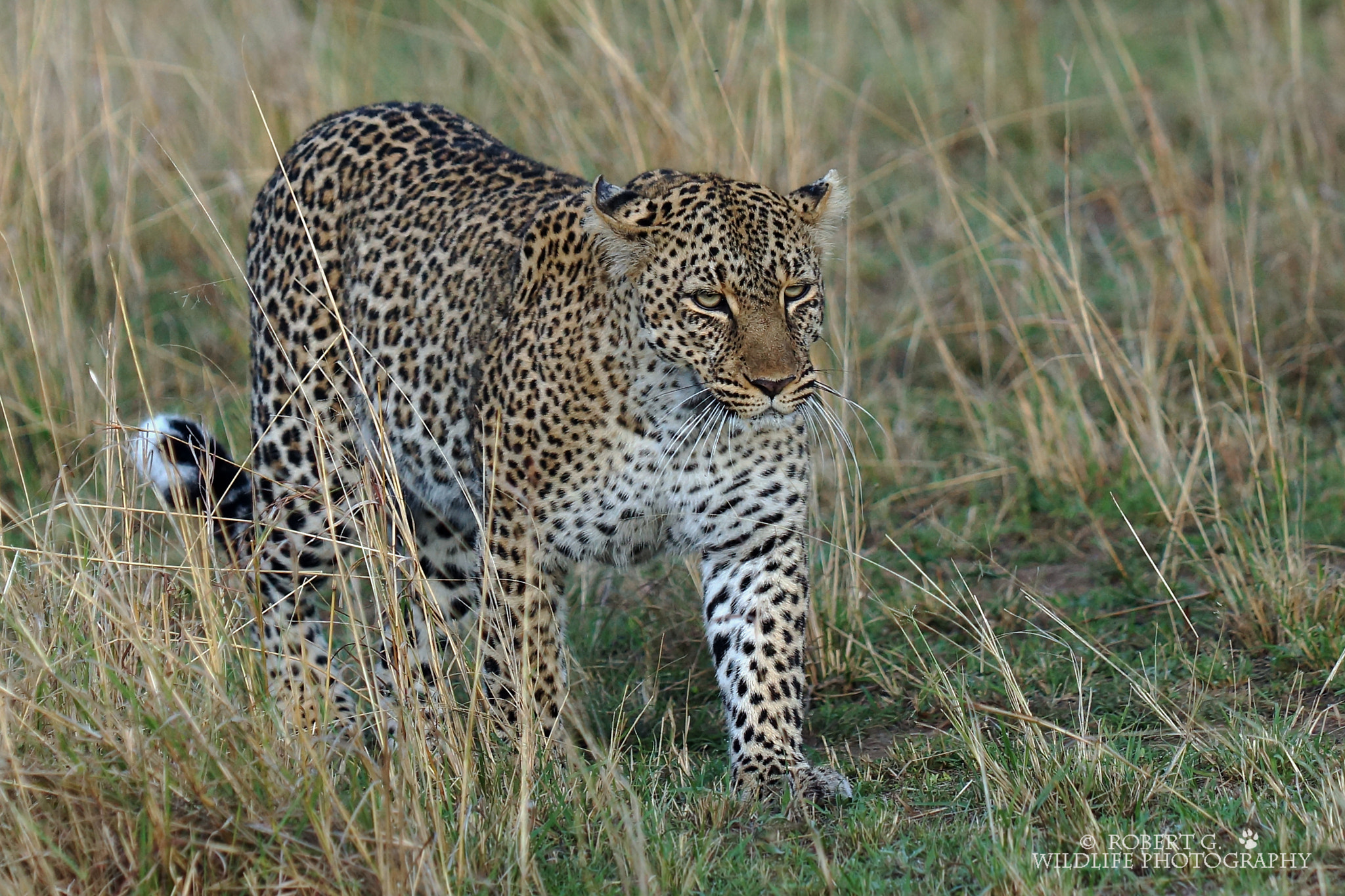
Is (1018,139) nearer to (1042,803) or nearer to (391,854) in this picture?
(1042,803)

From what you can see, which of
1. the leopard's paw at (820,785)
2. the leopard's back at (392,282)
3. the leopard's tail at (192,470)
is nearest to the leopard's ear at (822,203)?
the leopard's back at (392,282)

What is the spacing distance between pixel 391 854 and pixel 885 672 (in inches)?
88.0

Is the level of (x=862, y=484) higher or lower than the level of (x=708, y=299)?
lower

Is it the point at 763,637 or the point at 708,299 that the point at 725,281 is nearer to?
the point at 708,299

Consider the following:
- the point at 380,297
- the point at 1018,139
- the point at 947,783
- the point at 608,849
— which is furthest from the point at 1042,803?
the point at 1018,139

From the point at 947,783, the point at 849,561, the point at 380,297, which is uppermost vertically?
the point at 380,297

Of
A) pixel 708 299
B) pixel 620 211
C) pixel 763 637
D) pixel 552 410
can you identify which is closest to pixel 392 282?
pixel 552 410

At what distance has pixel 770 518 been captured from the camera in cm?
469

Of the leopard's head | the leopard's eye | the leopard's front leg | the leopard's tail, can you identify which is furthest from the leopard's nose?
the leopard's tail

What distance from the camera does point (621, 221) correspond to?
4.54 metres

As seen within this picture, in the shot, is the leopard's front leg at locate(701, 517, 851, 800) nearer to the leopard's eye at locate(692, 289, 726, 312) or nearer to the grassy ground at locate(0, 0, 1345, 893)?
the grassy ground at locate(0, 0, 1345, 893)

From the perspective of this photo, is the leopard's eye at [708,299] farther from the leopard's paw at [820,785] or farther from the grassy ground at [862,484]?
the leopard's paw at [820,785]

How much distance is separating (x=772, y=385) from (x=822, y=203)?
697 mm

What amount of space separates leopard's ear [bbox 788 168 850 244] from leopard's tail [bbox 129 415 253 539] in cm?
172
